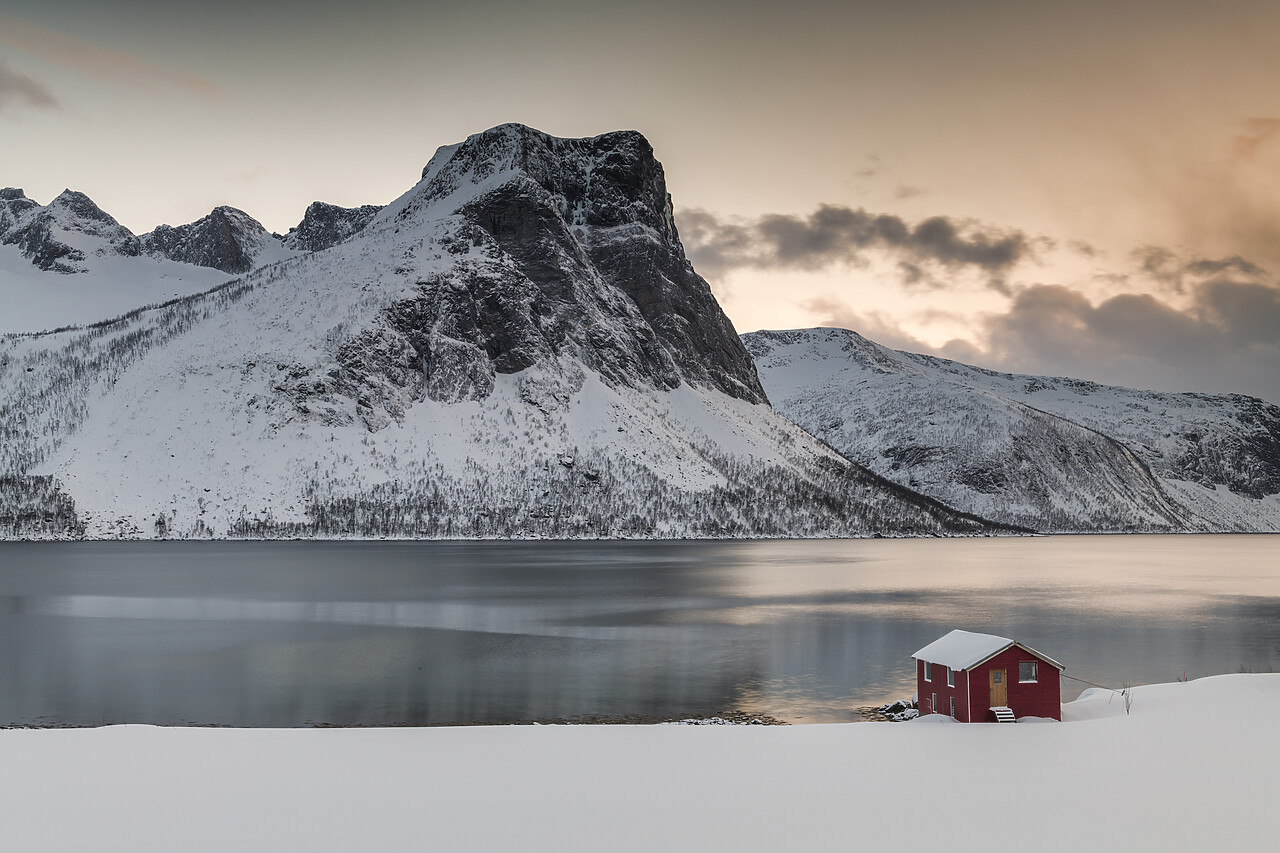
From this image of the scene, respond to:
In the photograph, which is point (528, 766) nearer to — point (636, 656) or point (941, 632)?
point (636, 656)

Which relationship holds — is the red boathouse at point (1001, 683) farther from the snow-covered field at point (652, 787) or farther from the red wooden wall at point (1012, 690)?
the snow-covered field at point (652, 787)

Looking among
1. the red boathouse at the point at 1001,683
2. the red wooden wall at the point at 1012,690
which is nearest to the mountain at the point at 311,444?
the red boathouse at the point at 1001,683

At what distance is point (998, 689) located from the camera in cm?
2478

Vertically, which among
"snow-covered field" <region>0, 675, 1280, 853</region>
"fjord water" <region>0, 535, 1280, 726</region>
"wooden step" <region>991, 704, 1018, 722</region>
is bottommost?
"fjord water" <region>0, 535, 1280, 726</region>

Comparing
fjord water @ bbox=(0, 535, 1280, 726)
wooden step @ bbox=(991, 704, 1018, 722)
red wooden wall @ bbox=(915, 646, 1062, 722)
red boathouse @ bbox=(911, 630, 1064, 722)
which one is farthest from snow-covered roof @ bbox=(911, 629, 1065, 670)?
fjord water @ bbox=(0, 535, 1280, 726)

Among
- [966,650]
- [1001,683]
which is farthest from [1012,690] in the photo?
[966,650]

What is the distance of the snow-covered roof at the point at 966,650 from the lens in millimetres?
24625

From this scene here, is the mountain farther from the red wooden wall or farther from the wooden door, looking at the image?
the wooden door

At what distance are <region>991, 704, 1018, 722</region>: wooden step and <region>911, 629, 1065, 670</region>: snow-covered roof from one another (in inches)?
51.9

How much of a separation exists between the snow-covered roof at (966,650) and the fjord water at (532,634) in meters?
4.92

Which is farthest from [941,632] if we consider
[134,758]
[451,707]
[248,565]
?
[248,565]

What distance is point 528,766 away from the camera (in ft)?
61.1

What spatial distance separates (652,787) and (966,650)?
40.1 feet

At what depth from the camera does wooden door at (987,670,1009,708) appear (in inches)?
973
